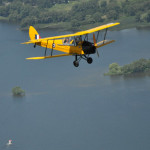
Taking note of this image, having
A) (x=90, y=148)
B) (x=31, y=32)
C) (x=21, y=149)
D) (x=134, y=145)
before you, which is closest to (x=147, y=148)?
(x=134, y=145)

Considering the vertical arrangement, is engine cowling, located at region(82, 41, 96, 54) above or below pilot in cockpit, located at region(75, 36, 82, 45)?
below

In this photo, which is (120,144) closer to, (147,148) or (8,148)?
(147,148)

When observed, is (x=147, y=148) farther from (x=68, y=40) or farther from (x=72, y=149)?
(x=68, y=40)

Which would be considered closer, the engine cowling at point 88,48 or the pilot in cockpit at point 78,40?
the engine cowling at point 88,48

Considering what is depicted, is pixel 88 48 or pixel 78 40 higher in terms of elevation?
pixel 78 40

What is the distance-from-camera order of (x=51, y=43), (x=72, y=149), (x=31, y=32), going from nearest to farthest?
(x=51, y=43) → (x=31, y=32) → (x=72, y=149)

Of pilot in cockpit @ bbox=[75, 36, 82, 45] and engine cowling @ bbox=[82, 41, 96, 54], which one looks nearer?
engine cowling @ bbox=[82, 41, 96, 54]

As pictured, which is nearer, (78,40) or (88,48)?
(88,48)

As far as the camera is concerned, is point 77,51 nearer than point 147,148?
Yes

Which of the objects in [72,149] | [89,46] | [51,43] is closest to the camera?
[89,46]

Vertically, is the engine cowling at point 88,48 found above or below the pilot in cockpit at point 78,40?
below

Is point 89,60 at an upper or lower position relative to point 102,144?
upper
